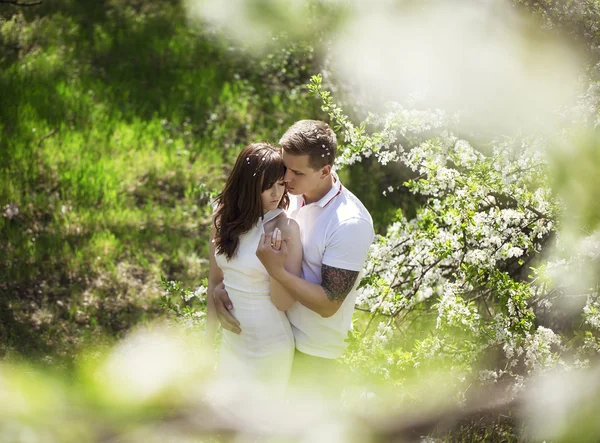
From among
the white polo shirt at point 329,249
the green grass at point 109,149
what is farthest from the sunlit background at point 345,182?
the white polo shirt at point 329,249

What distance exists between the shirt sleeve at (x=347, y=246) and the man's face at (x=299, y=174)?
220mm

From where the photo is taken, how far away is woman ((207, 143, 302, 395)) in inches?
101

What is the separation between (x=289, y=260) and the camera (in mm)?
2537

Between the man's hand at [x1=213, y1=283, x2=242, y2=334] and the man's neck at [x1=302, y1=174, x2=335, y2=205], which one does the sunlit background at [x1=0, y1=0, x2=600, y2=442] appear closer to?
the man's hand at [x1=213, y1=283, x2=242, y2=334]

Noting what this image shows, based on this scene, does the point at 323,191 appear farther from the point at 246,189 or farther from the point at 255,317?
the point at 255,317

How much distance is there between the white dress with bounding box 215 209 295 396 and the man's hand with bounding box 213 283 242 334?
0.02 meters

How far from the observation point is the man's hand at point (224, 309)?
8.91 ft

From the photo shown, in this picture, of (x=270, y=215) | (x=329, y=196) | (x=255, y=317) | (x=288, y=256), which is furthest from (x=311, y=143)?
(x=255, y=317)

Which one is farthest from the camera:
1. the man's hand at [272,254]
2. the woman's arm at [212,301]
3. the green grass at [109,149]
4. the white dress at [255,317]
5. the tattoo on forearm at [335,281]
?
the green grass at [109,149]

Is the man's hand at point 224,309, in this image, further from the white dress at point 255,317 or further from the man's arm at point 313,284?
the man's arm at point 313,284

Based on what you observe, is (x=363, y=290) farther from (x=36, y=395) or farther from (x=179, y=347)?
(x=36, y=395)

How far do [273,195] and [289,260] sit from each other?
276 millimetres

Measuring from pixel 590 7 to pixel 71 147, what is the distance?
4.70m

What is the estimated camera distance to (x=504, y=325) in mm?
2857
